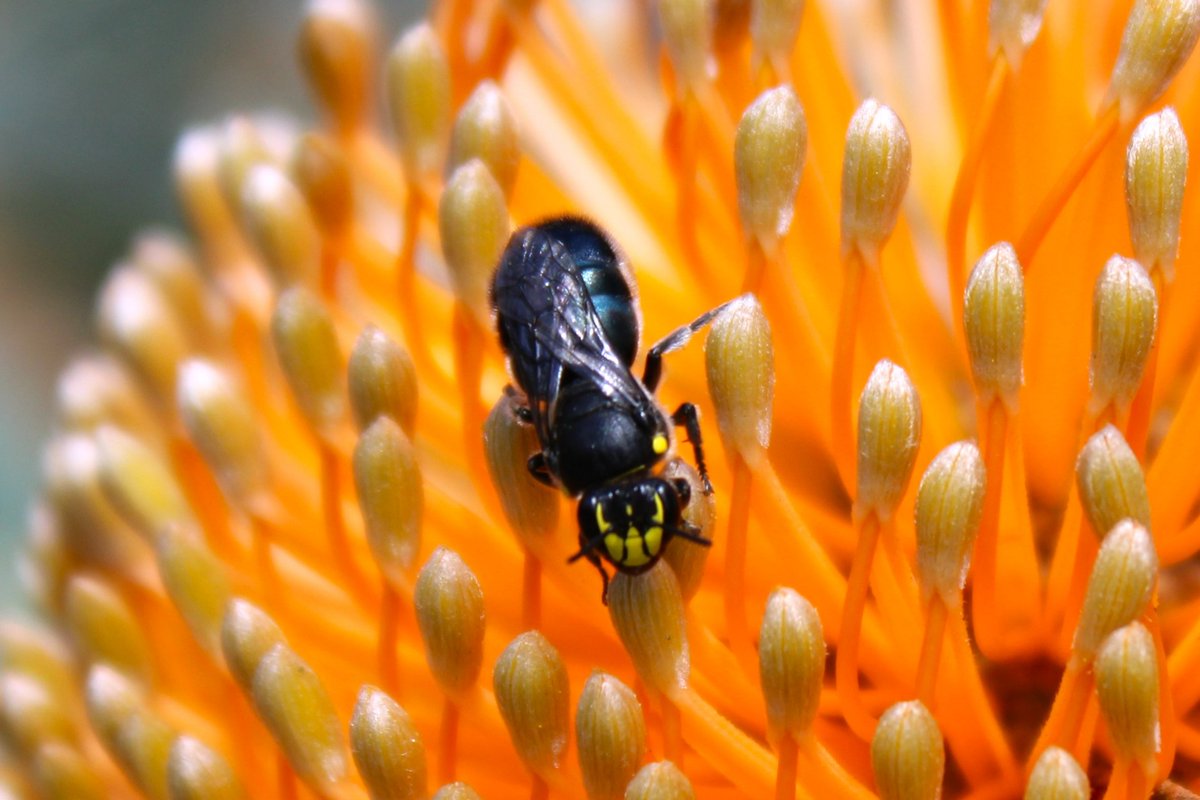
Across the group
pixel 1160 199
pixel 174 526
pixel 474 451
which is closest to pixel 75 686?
pixel 174 526

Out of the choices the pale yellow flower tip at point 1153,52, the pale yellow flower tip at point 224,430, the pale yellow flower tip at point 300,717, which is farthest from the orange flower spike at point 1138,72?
the pale yellow flower tip at point 224,430

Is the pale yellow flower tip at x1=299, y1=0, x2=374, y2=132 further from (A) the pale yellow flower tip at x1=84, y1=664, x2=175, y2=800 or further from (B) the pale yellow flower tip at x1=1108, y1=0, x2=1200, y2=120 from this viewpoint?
(B) the pale yellow flower tip at x1=1108, y1=0, x2=1200, y2=120

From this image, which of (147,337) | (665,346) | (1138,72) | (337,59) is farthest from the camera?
(147,337)

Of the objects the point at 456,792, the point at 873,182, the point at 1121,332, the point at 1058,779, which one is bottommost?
the point at 1058,779

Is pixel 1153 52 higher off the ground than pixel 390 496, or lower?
higher

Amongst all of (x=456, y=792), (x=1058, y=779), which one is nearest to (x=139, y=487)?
(x=456, y=792)

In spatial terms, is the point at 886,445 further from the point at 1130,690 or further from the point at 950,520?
the point at 1130,690

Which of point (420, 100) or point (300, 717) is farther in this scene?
point (420, 100)
